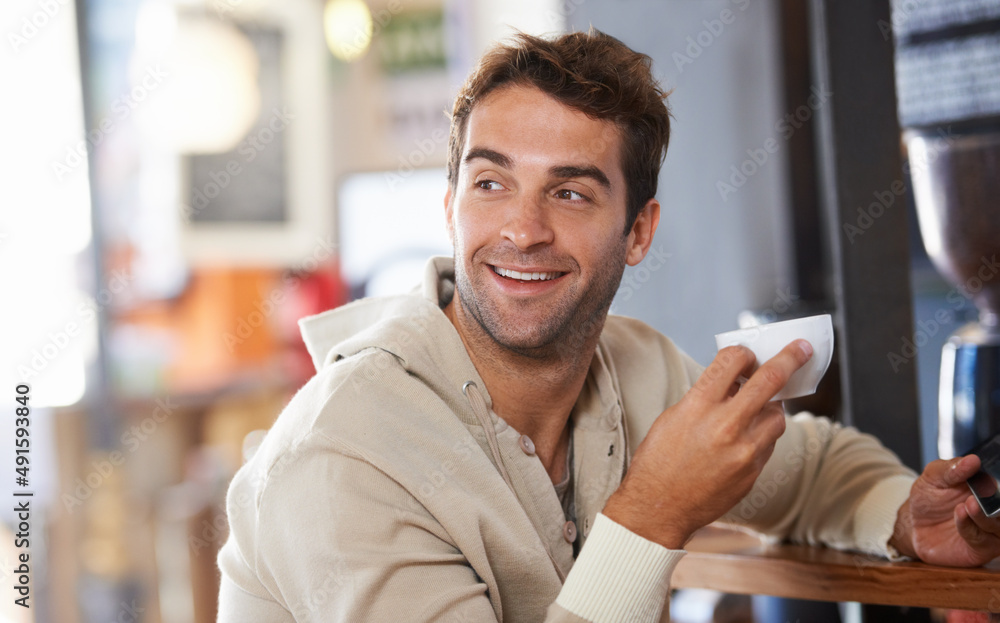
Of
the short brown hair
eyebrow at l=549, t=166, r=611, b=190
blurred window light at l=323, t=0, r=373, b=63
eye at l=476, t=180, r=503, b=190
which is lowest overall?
eye at l=476, t=180, r=503, b=190

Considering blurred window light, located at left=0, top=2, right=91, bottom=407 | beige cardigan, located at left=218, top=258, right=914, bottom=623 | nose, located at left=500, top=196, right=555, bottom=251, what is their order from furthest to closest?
blurred window light, located at left=0, top=2, right=91, bottom=407 < nose, located at left=500, top=196, right=555, bottom=251 < beige cardigan, located at left=218, top=258, right=914, bottom=623

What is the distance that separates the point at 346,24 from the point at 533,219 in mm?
3624

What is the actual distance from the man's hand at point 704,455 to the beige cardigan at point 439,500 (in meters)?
0.02

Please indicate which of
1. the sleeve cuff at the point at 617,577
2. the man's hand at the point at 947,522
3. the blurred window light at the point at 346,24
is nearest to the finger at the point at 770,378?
the sleeve cuff at the point at 617,577

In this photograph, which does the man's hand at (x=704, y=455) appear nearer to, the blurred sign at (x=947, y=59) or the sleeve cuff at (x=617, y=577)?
the sleeve cuff at (x=617, y=577)

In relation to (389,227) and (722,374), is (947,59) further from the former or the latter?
(389,227)

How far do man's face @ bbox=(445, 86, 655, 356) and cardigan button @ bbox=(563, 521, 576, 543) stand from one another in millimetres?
232

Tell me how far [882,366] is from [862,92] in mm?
425

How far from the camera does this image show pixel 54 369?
3.20 m

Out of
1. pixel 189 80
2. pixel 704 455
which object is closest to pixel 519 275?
pixel 704 455

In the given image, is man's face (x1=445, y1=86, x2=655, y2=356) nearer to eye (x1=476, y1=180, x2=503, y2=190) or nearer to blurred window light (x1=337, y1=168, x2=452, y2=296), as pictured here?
eye (x1=476, y1=180, x2=503, y2=190)

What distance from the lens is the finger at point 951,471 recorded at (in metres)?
1.06

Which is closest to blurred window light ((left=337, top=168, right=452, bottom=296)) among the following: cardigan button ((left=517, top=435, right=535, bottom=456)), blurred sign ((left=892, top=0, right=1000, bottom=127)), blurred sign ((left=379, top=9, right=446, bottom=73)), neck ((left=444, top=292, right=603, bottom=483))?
blurred sign ((left=379, top=9, right=446, bottom=73))

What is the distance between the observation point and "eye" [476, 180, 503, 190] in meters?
1.20
